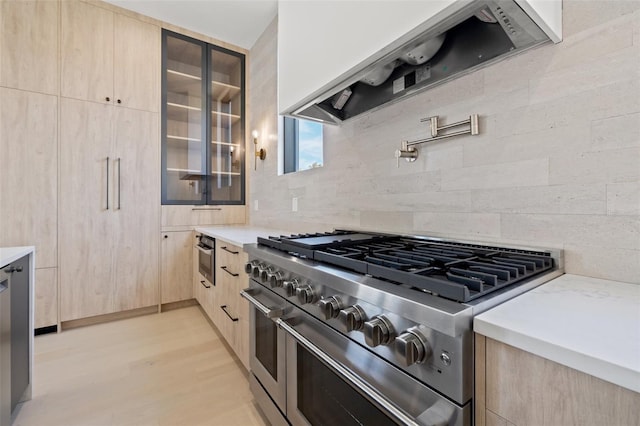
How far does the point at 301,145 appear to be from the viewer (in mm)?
2645

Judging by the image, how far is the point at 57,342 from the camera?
2.31m

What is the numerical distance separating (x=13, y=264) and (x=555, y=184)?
91.1 inches

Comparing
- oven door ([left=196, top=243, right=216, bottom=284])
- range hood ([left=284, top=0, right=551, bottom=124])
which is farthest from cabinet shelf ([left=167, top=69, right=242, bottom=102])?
range hood ([left=284, top=0, right=551, bottom=124])

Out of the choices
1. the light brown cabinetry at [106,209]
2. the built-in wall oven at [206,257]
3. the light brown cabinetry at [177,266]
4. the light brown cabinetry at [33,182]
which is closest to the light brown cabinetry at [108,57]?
the light brown cabinetry at [106,209]

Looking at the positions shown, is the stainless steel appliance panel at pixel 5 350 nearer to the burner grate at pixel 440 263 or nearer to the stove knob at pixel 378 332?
the burner grate at pixel 440 263

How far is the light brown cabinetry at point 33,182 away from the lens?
7.43ft

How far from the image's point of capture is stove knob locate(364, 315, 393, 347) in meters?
0.70

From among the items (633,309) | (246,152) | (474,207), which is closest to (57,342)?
(246,152)

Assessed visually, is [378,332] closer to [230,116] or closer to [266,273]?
[266,273]

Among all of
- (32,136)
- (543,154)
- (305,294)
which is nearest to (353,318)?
(305,294)

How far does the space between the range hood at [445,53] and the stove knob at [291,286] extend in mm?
879

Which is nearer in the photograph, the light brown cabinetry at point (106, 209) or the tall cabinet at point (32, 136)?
the tall cabinet at point (32, 136)

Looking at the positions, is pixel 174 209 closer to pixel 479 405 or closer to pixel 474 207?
pixel 474 207

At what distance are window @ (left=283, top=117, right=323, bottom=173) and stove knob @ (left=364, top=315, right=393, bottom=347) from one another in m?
1.70
